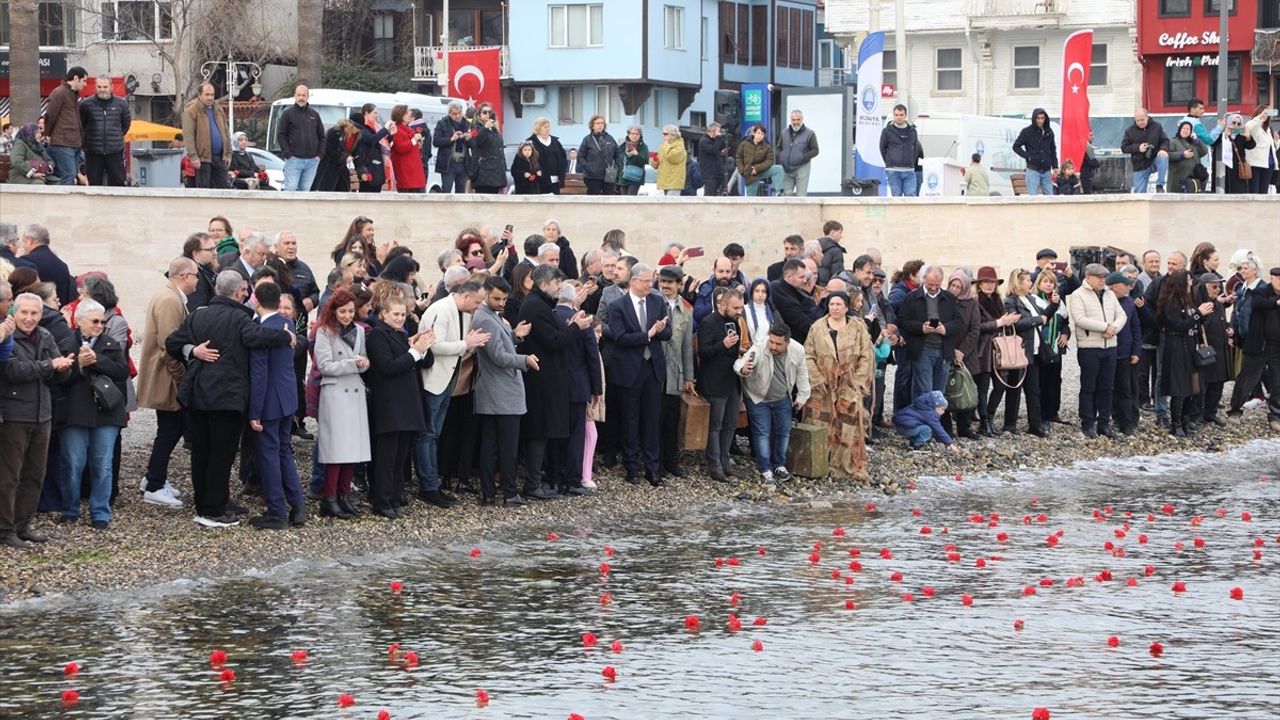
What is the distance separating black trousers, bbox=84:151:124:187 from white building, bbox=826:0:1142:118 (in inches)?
1548

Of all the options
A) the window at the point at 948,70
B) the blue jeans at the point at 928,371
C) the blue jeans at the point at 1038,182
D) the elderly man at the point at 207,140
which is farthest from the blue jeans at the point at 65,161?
the window at the point at 948,70

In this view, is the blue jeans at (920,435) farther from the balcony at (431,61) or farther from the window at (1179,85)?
the window at (1179,85)

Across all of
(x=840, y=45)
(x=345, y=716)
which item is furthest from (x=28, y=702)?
(x=840, y=45)

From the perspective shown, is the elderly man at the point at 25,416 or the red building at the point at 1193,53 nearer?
the elderly man at the point at 25,416

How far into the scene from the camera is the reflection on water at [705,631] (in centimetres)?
927

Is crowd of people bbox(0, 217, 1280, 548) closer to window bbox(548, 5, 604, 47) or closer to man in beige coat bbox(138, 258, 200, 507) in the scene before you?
man in beige coat bbox(138, 258, 200, 507)

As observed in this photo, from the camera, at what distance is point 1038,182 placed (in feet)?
93.8

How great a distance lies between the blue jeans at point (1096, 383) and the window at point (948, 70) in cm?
4242

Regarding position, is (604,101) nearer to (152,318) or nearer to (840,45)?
(840,45)

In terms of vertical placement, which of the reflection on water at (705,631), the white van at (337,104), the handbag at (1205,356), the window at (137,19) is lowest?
the reflection on water at (705,631)

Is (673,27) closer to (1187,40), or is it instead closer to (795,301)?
(1187,40)

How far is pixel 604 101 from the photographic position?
59.0 m

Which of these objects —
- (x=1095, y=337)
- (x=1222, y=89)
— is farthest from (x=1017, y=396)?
(x=1222, y=89)

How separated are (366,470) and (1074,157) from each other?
Result: 797 inches
